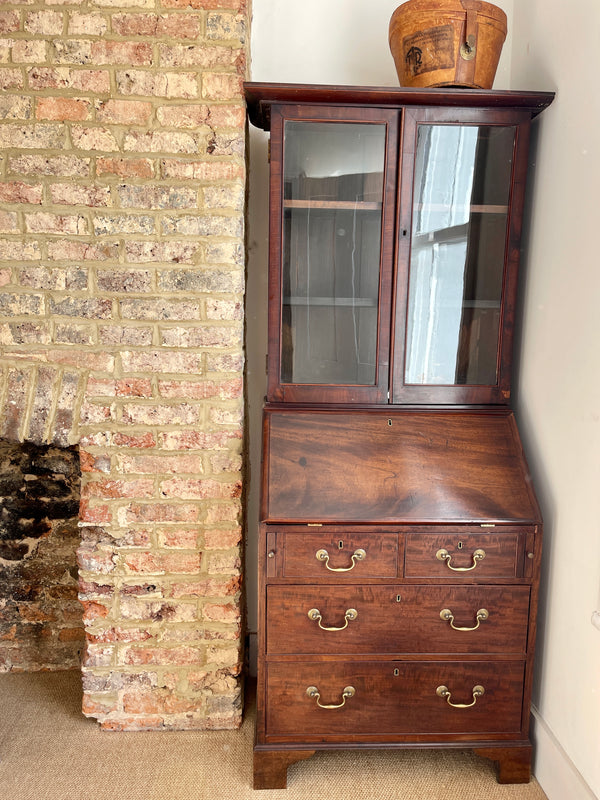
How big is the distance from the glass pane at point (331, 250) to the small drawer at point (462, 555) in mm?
544

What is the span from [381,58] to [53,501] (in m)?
2.04

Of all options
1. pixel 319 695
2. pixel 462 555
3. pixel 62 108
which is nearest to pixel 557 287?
pixel 462 555

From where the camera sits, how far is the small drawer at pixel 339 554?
1.80 metres

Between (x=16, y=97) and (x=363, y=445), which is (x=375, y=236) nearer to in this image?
(x=363, y=445)

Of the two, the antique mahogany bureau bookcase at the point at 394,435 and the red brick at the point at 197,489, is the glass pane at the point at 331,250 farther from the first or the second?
the red brick at the point at 197,489

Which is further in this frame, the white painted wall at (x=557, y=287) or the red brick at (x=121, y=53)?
the red brick at (x=121, y=53)

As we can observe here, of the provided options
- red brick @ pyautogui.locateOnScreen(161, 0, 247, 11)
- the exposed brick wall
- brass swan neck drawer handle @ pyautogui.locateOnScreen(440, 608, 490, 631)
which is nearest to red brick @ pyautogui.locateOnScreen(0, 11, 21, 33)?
the exposed brick wall

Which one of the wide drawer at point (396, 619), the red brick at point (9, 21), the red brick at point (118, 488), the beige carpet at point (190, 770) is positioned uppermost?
the red brick at point (9, 21)

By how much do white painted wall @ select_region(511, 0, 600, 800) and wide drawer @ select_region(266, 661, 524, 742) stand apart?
6.3 inches

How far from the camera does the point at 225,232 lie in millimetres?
1941

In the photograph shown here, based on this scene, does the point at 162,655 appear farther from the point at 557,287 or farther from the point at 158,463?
the point at 557,287

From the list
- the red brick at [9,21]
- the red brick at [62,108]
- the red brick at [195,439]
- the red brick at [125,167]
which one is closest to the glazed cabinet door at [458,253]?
the red brick at [195,439]

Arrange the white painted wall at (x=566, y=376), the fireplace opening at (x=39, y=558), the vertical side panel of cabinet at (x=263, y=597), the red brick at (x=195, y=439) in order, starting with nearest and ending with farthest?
1. the white painted wall at (x=566, y=376)
2. the vertical side panel of cabinet at (x=263, y=597)
3. the red brick at (x=195, y=439)
4. the fireplace opening at (x=39, y=558)

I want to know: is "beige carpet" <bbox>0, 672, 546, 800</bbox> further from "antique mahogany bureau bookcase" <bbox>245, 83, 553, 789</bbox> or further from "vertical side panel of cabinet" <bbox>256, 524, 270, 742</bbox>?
"vertical side panel of cabinet" <bbox>256, 524, 270, 742</bbox>
